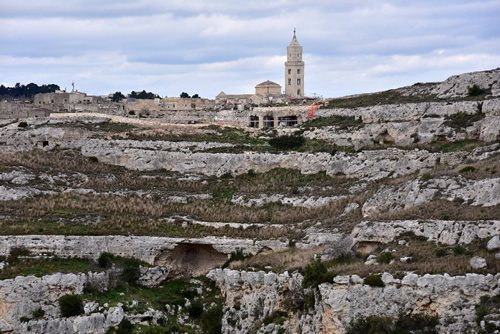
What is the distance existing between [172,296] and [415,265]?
17.0 metres

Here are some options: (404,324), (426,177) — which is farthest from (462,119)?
(404,324)

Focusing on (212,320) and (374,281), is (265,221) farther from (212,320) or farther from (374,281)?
(374,281)

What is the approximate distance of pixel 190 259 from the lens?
5288 cm

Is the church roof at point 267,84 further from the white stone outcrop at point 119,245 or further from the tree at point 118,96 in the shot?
the white stone outcrop at point 119,245

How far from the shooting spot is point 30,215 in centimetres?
5241

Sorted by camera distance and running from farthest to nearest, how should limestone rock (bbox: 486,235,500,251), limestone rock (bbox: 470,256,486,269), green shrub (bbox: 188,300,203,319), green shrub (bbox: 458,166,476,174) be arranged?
green shrub (bbox: 188,300,203,319), green shrub (bbox: 458,166,476,174), limestone rock (bbox: 486,235,500,251), limestone rock (bbox: 470,256,486,269)

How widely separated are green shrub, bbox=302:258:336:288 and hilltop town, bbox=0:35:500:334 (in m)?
0.15

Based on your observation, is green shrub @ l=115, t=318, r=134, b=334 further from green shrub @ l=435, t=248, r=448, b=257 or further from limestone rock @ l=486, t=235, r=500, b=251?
limestone rock @ l=486, t=235, r=500, b=251

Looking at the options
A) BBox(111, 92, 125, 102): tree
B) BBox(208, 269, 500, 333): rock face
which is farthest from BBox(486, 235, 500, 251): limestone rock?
BBox(111, 92, 125, 102): tree

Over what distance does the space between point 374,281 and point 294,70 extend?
229 feet

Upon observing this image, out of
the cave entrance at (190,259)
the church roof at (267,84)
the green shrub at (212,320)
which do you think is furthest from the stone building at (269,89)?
the green shrub at (212,320)

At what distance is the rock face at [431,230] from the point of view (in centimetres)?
3834

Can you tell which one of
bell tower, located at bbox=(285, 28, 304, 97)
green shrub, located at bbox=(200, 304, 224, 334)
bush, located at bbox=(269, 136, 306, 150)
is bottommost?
green shrub, located at bbox=(200, 304, 224, 334)

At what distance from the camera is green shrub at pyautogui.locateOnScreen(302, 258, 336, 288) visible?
1500 inches
